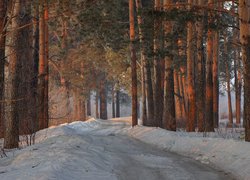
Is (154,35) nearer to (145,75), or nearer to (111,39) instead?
(145,75)

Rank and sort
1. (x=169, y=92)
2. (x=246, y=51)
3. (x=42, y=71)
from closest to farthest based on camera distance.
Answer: (x=246, y=51)
(x=169, y=92)
(x=42, y=71)

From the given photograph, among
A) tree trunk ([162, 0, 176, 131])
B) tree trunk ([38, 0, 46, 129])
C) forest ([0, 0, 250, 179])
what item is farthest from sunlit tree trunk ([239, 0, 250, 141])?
tree trunk ([38, 0, 46, 129])

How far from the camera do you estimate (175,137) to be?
42.4 feet

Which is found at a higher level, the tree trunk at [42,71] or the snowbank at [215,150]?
the tree trunk at [42,71]

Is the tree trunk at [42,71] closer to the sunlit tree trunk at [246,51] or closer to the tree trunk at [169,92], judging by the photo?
the tree trunk at [169,92]

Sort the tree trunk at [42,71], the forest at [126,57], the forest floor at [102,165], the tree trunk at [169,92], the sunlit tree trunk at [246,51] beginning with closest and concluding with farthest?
the forest floor at [102,165] → the sunlit tree trunk at [246,51] → the forest at [126,57] → the tree trunk at [169,92] → the tree trunk at [42,71]

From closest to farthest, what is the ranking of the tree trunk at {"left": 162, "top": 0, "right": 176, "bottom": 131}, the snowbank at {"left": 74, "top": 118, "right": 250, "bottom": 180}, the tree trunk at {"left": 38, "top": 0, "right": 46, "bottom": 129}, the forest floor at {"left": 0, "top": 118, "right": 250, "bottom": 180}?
the forest floor at {"left": 0, "top": 118, "right": 250, "bottom": 180}
the snowbank at {"left": 74, "top": 118, "right": 250, "bottom": 180}
the tree trunk at {"left": 162, "top": 0, "right": 176, "bottom": 131}
the tree trunk at {"left": 38, "top": 0, "right": 46, "bottom": 129}

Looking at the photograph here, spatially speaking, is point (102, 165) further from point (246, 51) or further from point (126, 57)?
point (126, 57)

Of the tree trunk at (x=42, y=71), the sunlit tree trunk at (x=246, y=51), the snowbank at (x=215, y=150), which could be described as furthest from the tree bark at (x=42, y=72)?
the sunlit tree trunk at (x=246, y=51)

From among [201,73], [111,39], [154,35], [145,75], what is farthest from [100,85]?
[154,35]

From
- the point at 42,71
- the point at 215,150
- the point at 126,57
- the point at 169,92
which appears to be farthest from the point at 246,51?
the point at 126,57

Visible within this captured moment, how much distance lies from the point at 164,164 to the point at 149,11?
5.35m

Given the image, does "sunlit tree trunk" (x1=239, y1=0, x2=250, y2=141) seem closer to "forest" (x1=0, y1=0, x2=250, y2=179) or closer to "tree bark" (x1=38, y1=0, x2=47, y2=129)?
"forest" (x1=0, y1=0, x2=250, y2=179)

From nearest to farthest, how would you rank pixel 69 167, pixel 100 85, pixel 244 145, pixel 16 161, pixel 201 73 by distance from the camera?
1. pixel 69 167
2. pixel 16 161
3. pixel 244 145
4. pixel 201 73
5. pixel 100 85
